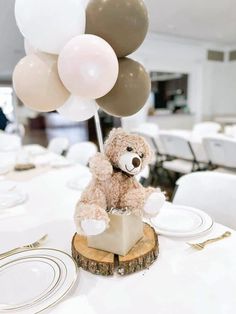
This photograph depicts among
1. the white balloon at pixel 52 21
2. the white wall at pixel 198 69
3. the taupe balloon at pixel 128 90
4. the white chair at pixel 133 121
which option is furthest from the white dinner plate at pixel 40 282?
the white wall at pixel 198 69

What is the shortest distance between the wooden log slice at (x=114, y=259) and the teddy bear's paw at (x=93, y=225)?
0.09 meters

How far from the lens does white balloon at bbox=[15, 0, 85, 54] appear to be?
61 centimetres

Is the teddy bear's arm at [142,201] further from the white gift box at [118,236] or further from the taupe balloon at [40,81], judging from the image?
the taupe balloon at [40,81]

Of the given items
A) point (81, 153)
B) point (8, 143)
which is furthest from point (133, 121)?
point (81, 153)

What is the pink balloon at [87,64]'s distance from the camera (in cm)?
59

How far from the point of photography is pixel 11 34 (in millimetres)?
2346

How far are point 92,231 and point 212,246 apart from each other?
15.1 inches

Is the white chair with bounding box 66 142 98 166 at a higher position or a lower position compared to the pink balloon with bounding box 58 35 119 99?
lower

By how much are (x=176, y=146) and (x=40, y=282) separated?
2482 millimetres

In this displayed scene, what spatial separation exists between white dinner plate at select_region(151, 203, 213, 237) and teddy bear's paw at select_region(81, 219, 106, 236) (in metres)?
0.29

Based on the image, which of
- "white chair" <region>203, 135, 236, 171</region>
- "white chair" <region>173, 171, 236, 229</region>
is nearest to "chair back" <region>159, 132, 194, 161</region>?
"white chair" <region>203, 135, 236, 171</region>

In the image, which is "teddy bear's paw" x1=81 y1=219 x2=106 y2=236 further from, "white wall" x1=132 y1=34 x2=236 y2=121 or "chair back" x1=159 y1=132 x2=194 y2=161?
"white wall" x1=132 y1=34 x2=236 y2=121

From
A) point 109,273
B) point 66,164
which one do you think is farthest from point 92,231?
point 66,164

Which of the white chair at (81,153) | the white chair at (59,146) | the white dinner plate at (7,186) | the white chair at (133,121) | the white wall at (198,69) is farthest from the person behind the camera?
the white wall at (198,69)
